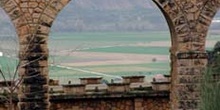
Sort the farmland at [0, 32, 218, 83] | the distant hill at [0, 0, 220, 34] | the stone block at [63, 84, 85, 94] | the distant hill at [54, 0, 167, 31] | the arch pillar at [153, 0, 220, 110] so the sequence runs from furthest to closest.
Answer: the distant hill at [54, 0, 167, 31]
the distant hill at [0, 0, 220, 34]
the farmland at [0, 32, 218, 83]
the stone block at [63, 84, 85, 94]
the arch pillar at [153, 0, 220, 110]

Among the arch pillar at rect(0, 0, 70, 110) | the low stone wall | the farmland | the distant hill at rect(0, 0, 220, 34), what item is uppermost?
the distant hill at rect(0, 0, 220, 34)

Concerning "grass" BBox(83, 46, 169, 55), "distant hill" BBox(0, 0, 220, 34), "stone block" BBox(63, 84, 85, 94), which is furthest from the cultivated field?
"stone block" BBox(63, 84, 85, 94)

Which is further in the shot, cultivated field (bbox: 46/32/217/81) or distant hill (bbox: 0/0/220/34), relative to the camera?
distant hill (bbox: 0/0/220/34)

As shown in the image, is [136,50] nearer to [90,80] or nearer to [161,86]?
[161,86]

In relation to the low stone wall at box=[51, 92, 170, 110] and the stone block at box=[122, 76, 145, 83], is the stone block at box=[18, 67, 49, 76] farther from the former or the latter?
the stone block at box=[122, 76, 145, 83]

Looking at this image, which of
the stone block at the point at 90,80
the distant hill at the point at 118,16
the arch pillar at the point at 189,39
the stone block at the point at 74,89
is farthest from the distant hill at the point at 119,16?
the arch pillar at the point at 189,39

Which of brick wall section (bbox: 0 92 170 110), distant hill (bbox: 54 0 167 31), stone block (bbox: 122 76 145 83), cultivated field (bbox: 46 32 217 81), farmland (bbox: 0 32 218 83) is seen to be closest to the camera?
brick wall section (bbox: 0 92 170 110)

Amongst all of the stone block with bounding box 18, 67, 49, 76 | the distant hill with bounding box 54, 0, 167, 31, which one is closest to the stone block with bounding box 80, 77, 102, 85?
the stone block with bounding box 18, 67, 49, 76

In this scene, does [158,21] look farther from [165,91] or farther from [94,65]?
[165,91]

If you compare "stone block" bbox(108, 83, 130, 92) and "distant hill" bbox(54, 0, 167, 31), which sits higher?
"distant hill" bbox(54, 0, 167, 31)
